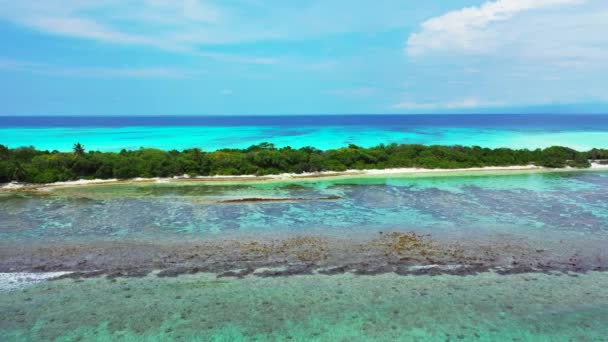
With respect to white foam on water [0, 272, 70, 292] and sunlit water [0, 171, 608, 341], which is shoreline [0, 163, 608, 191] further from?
white foam on water [0, 272, 70, 292]

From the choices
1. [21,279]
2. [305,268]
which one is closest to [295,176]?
[305,268]

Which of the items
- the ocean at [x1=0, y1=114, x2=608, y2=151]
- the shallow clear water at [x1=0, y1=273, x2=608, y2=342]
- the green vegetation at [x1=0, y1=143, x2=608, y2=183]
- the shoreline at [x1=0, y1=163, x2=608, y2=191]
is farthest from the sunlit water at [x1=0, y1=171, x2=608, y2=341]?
the ocean at [x1=0, y1=114, x2=608, y2=151]

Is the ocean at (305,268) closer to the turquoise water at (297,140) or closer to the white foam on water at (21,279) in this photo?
the white foam on water at (21,279)

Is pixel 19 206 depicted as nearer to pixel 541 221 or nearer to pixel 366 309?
pixel 366 309

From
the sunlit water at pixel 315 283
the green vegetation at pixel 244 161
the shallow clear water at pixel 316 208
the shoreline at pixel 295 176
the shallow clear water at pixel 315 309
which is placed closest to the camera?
the shallow clear water at pixel 315 309

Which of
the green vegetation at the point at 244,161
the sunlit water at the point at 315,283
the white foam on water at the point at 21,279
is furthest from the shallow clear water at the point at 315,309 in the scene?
the green vegetation at the point at 244,161

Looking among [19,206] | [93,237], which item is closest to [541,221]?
[93,237]
